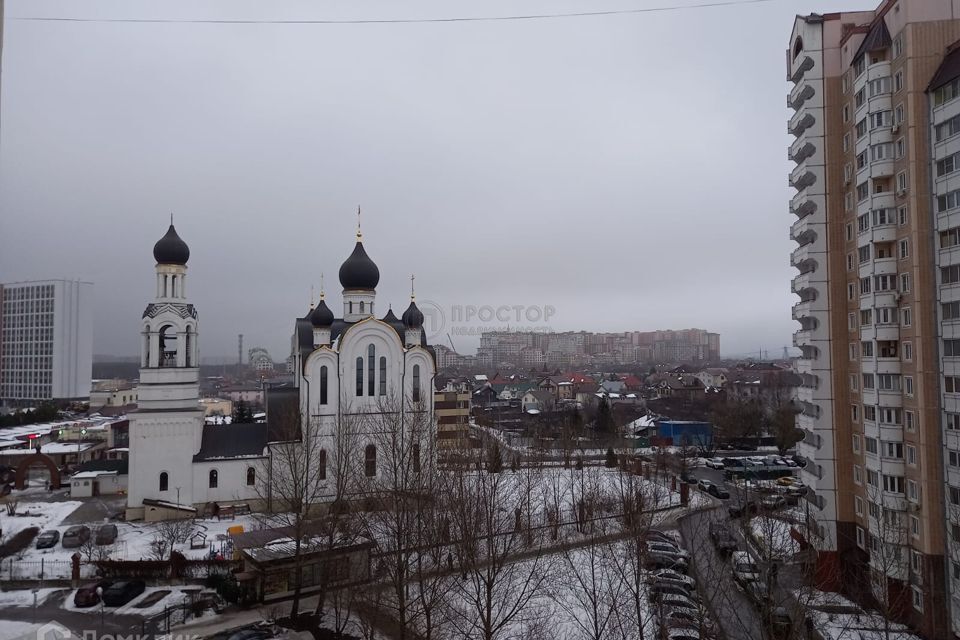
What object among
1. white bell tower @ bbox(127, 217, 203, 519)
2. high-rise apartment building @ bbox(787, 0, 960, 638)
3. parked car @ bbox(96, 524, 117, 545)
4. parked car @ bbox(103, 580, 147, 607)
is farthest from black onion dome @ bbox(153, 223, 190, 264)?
high-rise apartment building @ bbox(787, 0, 960, 638)

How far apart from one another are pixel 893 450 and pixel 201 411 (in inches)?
843

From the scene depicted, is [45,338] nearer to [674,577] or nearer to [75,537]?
[75,537]

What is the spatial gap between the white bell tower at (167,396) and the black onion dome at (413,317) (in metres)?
8.15

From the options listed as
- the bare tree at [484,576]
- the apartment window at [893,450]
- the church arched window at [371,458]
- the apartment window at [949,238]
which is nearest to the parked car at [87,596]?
the bare tree at [484,576]

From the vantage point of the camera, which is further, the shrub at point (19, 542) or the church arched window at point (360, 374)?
the church arched window at point (360, 374)

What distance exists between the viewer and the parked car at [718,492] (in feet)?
81.9

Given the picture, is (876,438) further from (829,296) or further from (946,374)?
(829,296)

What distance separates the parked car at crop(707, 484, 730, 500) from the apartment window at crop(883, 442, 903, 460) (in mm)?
11875

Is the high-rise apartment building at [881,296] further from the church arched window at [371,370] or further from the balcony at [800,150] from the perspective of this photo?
the church arched window at [371,370]

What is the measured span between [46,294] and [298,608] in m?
25.6

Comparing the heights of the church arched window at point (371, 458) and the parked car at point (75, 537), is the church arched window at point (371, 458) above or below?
above

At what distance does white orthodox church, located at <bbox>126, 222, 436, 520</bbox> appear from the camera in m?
21.6

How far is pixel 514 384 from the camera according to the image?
68062 millimetres

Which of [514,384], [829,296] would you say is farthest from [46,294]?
[514,384]
